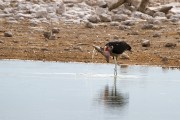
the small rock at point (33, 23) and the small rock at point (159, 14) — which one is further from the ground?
the small rock at point (159, 14)

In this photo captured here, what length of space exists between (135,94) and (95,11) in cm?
1851

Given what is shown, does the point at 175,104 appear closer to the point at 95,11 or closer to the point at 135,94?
the point at 135,94

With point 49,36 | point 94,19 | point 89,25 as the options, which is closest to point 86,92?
point 49,36

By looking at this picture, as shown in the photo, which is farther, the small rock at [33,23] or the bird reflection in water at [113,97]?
the small rock at [33,23]

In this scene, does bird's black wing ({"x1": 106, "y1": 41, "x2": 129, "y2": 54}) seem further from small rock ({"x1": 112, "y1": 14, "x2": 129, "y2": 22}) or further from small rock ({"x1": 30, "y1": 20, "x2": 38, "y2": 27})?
small rock ({"x1": 112, "y1": 14, "x2": 129, "y2": 22})

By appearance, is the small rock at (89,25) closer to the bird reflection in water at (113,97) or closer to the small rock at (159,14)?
the small rock at (159,14)

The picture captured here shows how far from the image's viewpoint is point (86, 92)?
1363 cm

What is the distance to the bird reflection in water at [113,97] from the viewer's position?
1244 cm

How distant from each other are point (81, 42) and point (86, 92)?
34.0ft

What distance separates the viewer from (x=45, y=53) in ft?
70.9

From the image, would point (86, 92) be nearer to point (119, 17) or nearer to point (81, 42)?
point (81, 42)

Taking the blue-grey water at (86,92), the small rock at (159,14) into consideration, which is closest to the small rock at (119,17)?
the small rock at (159,14)

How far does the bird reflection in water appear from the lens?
40.8 ft

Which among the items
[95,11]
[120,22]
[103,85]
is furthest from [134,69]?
[95,11]
